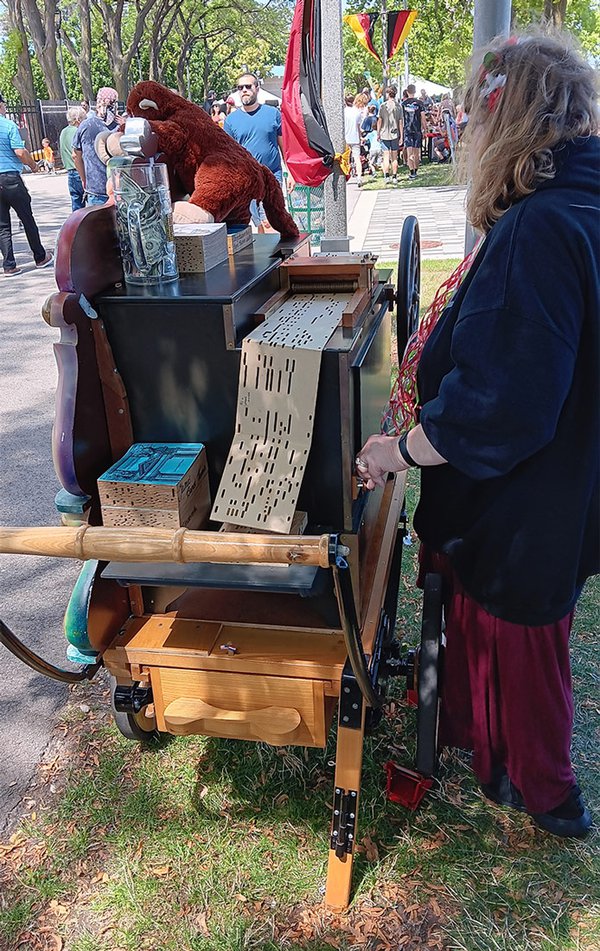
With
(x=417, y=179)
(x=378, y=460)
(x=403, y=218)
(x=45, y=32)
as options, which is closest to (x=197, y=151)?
(x=378, y=460)

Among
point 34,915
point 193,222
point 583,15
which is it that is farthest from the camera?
point 583,15

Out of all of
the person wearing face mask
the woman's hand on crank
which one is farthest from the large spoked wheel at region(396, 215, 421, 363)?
the person wearing face mask

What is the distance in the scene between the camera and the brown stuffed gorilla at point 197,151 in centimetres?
227

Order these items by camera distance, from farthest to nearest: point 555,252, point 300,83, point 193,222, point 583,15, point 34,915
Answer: point 583,15, point 300,83, point 193,222, point 34,915, point 555,252

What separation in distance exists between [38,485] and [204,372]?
2.63 meters

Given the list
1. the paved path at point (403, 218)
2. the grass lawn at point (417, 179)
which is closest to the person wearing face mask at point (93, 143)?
the paved path at point (403, 218)

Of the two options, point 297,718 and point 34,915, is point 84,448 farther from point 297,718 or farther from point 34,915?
point 34,915

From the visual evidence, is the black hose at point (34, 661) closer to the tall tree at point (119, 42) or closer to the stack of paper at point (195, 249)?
the stack of paper at point (195, 249)

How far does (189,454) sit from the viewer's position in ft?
6.02

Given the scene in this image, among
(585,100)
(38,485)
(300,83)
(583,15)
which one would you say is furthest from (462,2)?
(585,100)

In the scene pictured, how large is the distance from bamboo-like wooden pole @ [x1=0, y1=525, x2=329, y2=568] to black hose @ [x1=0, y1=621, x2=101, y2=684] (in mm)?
229

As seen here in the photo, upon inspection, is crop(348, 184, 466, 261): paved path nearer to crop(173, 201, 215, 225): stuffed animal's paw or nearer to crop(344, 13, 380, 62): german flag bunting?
crop(344, 13, 380, 62): german flag bunting

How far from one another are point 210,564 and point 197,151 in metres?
1.31

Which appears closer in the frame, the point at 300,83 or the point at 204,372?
the point at 204,372
